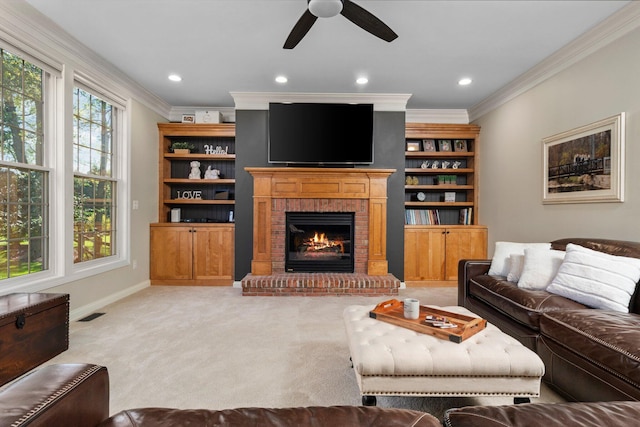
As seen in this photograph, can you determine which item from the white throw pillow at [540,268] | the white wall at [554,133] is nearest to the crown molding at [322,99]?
the white wall at [554,133]

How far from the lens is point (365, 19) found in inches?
86.8

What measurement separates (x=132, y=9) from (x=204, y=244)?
9.29 ft

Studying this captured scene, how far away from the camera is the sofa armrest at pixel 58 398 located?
0.71m

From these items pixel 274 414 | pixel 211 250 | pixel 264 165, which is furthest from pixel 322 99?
pixel 274 414

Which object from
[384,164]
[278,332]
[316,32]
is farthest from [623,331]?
[384,164]

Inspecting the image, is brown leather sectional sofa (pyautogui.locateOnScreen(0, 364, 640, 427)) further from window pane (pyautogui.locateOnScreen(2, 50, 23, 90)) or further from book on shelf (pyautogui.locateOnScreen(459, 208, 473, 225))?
book on shelf (pyautogui.locateOnScreen(459, 208, 473, 225))

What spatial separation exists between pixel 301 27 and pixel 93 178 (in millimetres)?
2758

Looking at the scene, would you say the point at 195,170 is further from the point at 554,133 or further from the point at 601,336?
the point at 601,336

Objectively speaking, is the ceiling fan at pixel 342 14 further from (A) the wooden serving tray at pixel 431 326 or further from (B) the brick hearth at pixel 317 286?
(B) the brick hearth at pixel 317 286

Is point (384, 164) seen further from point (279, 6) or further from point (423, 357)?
point (423, 357)

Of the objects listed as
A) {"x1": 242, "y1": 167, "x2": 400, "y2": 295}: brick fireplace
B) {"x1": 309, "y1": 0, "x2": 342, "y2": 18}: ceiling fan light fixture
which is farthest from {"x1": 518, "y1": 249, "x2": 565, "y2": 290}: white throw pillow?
{"x1": 309, "y1": 0, "x2": 342, "y2": 18}: ceiling fan light fixture

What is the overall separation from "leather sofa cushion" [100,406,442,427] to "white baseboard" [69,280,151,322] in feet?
9.40

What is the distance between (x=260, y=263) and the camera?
4.25 meters

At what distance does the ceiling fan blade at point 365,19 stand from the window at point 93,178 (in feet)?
9.40
